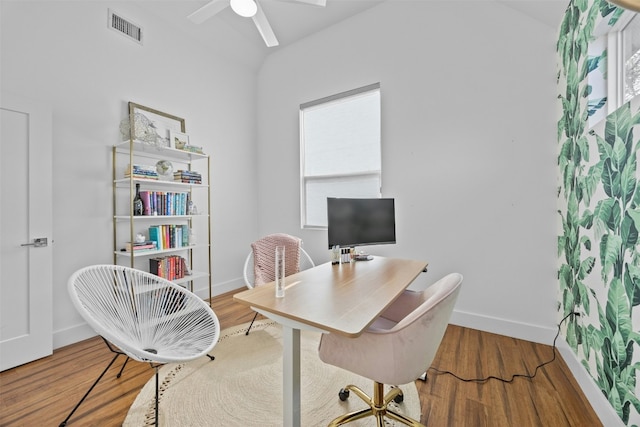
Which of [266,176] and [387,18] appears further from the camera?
[266,176]

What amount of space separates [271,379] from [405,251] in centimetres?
177

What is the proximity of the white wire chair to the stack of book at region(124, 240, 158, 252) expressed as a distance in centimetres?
87

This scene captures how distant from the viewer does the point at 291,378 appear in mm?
1112

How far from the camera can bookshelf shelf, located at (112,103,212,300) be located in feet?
8.42

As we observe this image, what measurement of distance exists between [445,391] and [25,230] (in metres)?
3.13

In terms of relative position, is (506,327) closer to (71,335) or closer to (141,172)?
(141,172)

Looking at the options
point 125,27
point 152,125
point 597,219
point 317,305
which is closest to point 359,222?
point 317,305

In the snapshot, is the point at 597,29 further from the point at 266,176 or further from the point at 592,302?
the point at 266,176

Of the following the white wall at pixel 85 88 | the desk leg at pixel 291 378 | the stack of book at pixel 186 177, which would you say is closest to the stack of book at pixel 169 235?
the white wall at pixel 85 88

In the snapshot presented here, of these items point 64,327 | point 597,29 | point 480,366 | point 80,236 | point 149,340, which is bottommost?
point 480,366

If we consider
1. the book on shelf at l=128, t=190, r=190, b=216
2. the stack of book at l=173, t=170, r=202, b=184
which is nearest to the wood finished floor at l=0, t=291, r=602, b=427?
the book on shelf at l=128, t=190, r=190, b=216

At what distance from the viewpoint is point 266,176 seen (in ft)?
13.0

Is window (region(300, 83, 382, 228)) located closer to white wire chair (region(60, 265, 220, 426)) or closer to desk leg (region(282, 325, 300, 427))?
white wire chair (region(60, 265, 220, 426))

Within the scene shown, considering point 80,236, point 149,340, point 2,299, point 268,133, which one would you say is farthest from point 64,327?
point 268,133
